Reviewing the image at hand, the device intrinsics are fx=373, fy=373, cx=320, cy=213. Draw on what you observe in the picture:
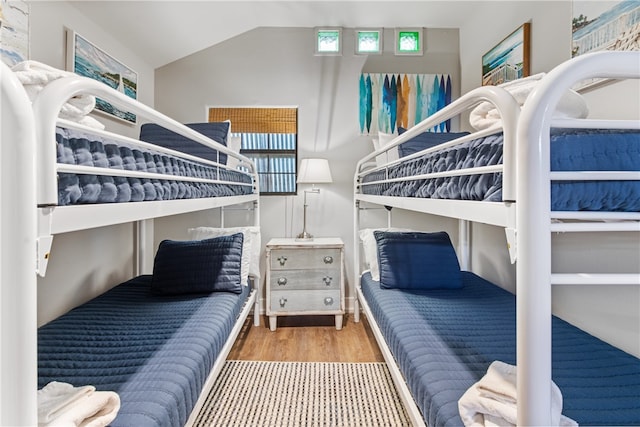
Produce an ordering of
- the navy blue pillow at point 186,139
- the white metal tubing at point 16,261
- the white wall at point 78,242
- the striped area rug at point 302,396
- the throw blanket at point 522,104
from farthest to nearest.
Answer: the navy blue pillow at point 186,139, the white wall at point 78,242, the striped area rug at point 302,396, the throw blanket at point 522,104, the white metal tubing at point 16,261

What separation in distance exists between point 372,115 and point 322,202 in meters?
0.89

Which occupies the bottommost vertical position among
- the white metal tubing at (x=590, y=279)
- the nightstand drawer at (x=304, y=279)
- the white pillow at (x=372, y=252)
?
the nightstand drawer at (x=304, y=279)

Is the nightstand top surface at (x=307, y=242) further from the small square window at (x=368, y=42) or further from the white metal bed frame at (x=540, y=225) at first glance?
the white metal bed frame at (x=540, y=225)

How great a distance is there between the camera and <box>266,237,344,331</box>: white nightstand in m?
2.92

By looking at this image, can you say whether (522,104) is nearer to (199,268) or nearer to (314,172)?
(199,268)

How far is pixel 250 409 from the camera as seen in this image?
183 cm

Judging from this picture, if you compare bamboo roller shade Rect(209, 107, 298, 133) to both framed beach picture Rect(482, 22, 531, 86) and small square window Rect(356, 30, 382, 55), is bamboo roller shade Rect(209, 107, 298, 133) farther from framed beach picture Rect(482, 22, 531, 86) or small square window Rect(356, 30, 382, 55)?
framed beach picture Rect(482, 22, 531, 86)

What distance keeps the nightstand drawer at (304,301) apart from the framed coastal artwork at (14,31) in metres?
2.07

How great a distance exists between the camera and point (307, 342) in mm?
2703

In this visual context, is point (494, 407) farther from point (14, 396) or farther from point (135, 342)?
point (135, 342)

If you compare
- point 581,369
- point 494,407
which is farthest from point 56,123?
point 581,369

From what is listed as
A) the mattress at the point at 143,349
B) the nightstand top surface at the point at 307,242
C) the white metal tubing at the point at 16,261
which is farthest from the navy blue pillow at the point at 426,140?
the white metal tubing at the point at 16,261

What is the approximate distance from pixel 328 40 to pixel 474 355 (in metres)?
2.79

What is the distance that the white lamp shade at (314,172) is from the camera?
303 centimetres
